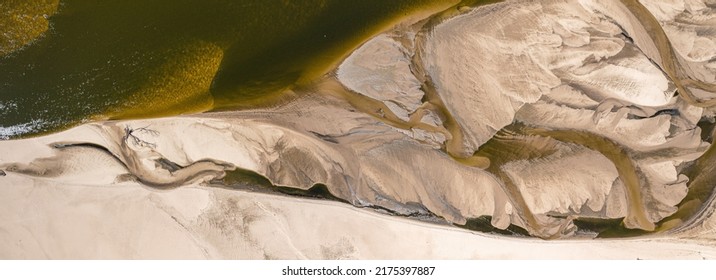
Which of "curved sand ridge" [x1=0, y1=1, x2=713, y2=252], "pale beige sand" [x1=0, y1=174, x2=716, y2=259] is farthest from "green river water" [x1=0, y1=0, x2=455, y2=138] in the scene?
"pale beige sand" [x1=0, y1=174, x2=716, y2=259]

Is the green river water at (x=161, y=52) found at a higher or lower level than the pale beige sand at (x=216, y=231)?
higher

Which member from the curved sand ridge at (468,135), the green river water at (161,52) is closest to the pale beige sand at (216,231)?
the curved sand ridge at (468,135)

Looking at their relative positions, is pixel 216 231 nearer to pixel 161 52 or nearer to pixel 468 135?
pixel 161 52

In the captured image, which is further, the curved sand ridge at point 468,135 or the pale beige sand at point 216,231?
the pale beige sand at point 216,231

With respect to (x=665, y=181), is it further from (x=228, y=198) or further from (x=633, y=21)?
(x=228, y=198)

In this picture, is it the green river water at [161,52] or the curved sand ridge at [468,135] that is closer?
the curved sand ridge at [468,135]

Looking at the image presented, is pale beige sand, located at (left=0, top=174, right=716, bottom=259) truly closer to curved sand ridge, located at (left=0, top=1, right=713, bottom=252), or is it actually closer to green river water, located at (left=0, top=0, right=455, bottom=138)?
curved sand ridge, located at (left=0, top=1, right=713, bottom=252)

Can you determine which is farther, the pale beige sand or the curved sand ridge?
the pale beige sand

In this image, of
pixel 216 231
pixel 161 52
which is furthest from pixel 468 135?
pixel 161 52

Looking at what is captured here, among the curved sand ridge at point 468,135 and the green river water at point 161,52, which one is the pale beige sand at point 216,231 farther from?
the green river water at point 161,52

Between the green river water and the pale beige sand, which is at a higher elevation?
the green river water

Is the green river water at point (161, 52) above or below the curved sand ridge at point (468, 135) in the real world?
above
